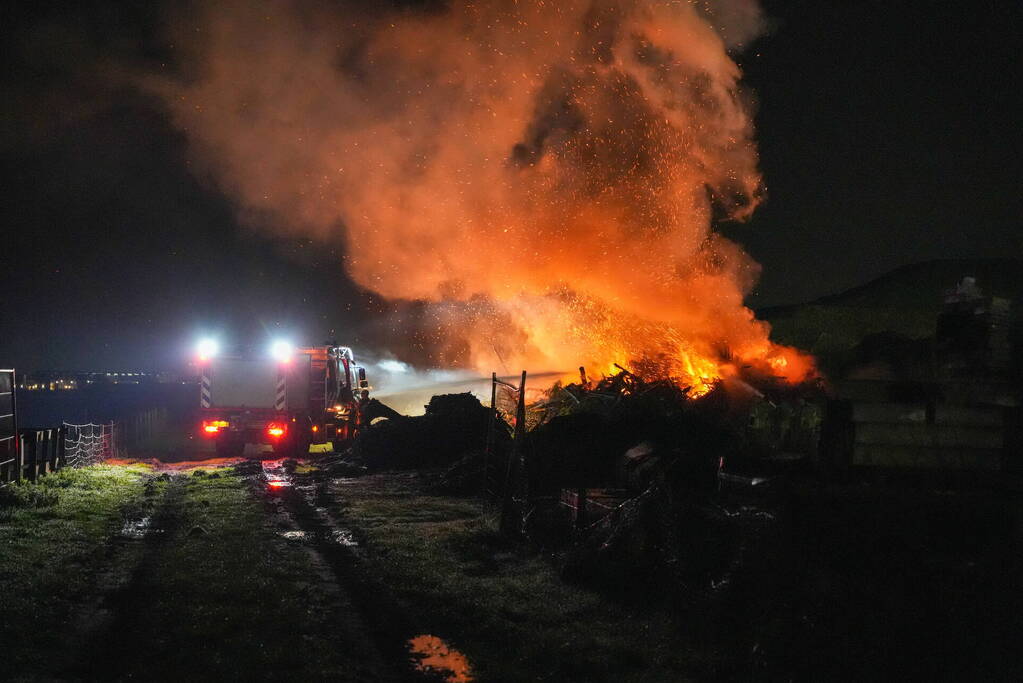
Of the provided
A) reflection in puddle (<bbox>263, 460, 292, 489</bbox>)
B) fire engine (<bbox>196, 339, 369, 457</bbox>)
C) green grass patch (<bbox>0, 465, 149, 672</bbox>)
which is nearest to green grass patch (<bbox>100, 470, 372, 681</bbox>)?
green grass patch (<bbox>0, 465, 149, 672</bbox>)

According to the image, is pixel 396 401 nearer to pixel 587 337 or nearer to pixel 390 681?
pixel 587 337

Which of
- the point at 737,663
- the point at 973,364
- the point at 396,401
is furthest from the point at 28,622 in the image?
the point at 396,401

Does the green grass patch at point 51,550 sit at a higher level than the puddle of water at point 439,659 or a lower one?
higher

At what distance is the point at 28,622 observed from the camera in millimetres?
6879

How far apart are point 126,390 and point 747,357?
1446 inches

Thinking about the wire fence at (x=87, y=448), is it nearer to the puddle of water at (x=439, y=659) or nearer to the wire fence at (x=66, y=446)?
the wire fence at (x=66, y=446)

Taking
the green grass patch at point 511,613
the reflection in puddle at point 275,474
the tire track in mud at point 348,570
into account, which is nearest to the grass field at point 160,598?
the tire track in mud at point 348,570

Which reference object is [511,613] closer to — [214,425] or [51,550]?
[51,550]

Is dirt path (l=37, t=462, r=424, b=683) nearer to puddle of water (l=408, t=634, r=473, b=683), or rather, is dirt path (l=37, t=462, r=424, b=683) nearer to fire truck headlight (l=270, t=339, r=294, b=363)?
puddle of water (l=408, t=634, r=473, b=683)

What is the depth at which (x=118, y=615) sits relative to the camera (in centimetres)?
727

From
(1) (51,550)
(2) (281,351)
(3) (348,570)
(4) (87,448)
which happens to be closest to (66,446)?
(4) (87,448)

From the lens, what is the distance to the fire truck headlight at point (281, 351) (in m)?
22.2

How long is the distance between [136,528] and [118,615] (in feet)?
15.0

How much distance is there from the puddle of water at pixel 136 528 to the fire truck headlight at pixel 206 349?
34.4 ft
